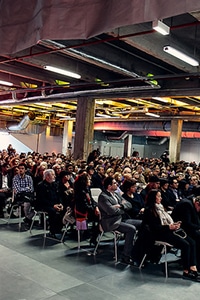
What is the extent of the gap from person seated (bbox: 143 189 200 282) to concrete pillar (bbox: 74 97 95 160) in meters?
6.89

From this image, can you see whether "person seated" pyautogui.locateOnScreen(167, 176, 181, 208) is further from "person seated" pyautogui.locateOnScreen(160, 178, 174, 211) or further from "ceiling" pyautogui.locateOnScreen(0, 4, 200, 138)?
"ceiling" pyautogui.locateOnScreen(0, 4, 200, 138)

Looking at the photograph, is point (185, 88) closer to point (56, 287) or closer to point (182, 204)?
point (182, 204)

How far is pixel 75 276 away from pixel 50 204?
2016 millimetres

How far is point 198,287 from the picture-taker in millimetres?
4117

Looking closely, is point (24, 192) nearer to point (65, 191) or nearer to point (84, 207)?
point (65, 191)

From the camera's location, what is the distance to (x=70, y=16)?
1.51 m

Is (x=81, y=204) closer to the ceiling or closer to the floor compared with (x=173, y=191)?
closer to the floor

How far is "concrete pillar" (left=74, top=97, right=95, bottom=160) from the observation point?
1132cm

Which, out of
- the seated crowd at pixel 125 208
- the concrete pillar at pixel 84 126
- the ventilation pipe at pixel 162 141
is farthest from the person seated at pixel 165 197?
the ventilation pipe at pixel 162 141

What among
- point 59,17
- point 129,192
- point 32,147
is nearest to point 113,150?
point 32,147

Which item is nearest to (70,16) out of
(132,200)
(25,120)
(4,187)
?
(132,200)

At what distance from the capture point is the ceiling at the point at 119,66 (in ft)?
19.4

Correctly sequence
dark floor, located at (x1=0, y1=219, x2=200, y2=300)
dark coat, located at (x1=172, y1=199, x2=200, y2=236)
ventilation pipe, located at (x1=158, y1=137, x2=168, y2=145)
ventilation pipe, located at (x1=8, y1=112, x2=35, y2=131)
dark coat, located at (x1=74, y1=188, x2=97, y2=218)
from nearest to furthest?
dark floor, located at (x1=0, y1=219, x2=200, y2=300) < dark coat, located at (x1=172, y1=199, x2=200, y2=236) < dark coat, located at (x1=74, y1=188, x2=97, y2=218) < ventilation pipe, located at (x1=8, y1=112, x2=35, y2=131) < ventilation pipe, located at (x1=158, y1=137, x2=168, y2=145)

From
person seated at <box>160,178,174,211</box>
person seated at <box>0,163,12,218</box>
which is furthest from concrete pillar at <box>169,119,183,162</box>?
person seated at <box>0,163,12,218</box>
